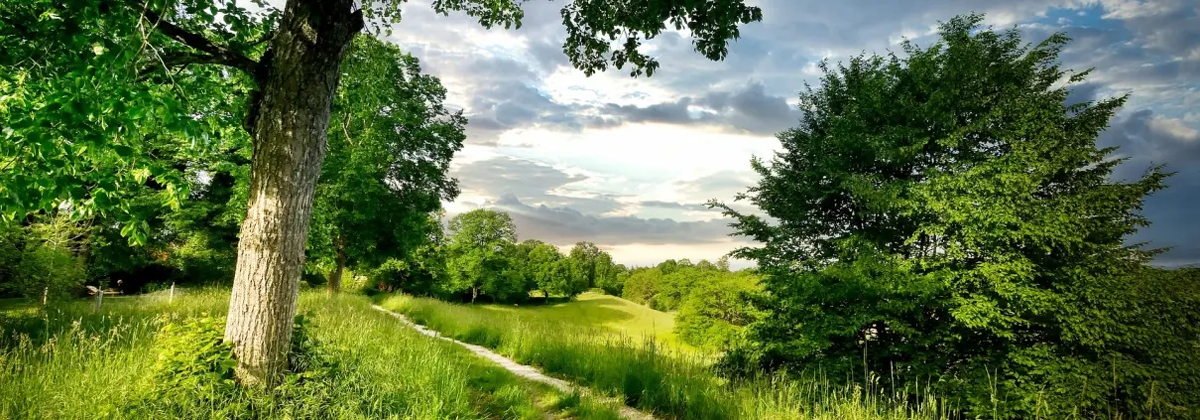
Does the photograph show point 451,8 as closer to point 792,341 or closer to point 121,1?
point 121,1

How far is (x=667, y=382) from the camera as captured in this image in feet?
21.5

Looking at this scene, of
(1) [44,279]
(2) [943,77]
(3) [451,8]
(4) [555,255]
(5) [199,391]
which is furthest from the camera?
(4) [555,255]

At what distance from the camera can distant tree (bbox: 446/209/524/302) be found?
160 feet

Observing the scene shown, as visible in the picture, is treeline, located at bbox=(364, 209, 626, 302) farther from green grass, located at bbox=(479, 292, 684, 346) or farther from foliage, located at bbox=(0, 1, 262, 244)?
foliage, located at bbox=(0, 1, 262, 244)

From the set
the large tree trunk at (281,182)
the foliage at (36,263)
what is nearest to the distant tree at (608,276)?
the foliage at (36,263)

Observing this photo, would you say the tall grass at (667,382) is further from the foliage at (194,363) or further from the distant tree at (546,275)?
the distant tree at (546,275)

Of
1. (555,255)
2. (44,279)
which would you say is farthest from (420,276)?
(44,279)

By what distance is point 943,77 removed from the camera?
1350cm

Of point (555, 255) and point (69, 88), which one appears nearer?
point (69, 88)

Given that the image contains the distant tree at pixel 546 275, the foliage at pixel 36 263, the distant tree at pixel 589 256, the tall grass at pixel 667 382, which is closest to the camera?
the tall grass at pixel 667 382

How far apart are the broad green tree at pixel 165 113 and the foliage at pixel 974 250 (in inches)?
365

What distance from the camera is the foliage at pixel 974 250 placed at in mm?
10180

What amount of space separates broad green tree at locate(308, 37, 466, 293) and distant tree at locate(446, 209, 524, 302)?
1015 inches

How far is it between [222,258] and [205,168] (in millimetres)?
11656
